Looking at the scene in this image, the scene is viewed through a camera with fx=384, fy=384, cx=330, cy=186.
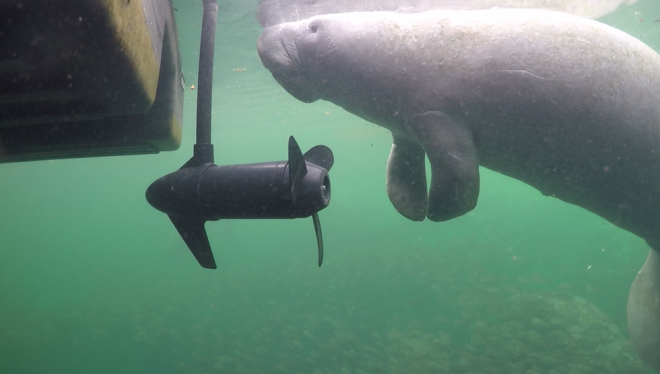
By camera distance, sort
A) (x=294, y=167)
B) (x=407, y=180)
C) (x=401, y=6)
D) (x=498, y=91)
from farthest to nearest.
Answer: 1. (x=401, y=6)
2. (x=407, y=180)
3. (x=498, y=91)
4. (x=294, y=167)

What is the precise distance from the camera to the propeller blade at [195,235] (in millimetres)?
1707

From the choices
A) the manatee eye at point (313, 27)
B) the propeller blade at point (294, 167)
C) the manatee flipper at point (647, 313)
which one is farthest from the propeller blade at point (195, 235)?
the manatee flipper at point (647, 313)

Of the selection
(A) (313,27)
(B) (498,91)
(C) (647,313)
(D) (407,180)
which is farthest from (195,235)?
(C) (647,313)

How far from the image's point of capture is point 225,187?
1.55 m

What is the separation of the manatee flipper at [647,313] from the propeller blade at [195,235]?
3728mm

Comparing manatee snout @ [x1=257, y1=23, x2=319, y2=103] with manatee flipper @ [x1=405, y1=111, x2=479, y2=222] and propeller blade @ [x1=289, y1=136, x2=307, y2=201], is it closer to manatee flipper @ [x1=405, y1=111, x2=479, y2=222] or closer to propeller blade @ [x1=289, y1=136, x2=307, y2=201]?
manatee flipper @ [x1=405, y1=111, x2=479, y2=222]

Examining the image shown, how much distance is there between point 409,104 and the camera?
2484 millimetres

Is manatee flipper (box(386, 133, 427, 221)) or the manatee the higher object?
the manatee

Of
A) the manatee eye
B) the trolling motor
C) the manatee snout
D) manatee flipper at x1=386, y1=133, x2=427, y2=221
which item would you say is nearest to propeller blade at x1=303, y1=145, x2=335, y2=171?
the trolling motor

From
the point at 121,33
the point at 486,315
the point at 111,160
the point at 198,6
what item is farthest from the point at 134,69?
the point at 111,160

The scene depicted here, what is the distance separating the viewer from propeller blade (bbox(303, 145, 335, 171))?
1.77 metres

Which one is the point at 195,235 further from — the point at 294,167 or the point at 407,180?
the point at 407,180

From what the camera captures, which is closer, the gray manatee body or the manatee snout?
the gray manatee body

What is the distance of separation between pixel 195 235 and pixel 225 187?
36 cm
